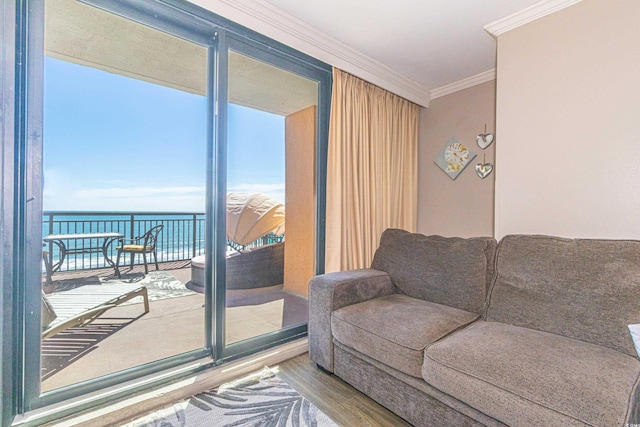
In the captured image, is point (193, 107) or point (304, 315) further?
point (304, 315)

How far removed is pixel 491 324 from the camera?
1629 millimetres

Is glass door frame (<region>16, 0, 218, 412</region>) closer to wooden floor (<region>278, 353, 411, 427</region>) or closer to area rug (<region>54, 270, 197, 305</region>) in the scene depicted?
area rug (<region>54, 270, 197, 305</region>)

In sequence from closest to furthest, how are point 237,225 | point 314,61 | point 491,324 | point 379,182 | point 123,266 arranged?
1. point 491,324
2. point 123,266
3. point 237,225
4. point 314,61
5. point 379,182

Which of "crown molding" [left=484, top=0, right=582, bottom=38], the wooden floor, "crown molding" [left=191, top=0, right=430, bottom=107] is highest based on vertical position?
"crown molding" [left=484, top=0, right=582, bottom=38]

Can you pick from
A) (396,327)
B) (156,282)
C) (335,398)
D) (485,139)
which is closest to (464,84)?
(485,139)

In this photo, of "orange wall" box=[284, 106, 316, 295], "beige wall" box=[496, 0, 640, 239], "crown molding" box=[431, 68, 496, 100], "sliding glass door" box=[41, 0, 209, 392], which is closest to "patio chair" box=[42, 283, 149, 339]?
"sliding glass door" box=[41, 0, 209, 392]

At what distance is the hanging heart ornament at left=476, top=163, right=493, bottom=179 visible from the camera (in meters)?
3.00

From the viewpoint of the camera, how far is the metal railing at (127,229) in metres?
1.62

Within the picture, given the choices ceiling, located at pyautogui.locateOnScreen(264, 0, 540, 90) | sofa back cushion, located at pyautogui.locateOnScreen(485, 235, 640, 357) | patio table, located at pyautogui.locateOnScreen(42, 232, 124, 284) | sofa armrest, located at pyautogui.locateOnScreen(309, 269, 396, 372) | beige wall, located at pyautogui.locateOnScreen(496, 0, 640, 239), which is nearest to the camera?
sofa back cushion, located at pyautogui.locateOnScreen(485, 235, 640, 357)

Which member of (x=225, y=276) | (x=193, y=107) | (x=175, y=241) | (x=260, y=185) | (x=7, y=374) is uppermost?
(x=193, y=107)

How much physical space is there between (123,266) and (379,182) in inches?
89.0

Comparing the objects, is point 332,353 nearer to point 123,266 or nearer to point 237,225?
point 237,225

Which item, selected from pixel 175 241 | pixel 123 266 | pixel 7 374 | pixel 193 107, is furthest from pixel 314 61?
pixel 7 374

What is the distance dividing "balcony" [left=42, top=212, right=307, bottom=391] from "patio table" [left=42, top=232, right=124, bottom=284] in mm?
11
